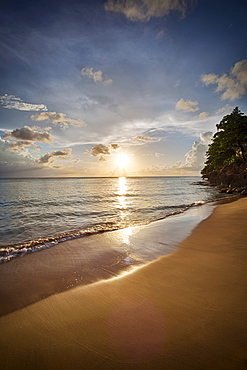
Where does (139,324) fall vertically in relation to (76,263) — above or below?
above

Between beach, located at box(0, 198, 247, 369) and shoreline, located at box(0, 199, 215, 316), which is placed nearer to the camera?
beach, located at box(0, 198, 247, 369)

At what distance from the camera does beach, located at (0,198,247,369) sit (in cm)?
195

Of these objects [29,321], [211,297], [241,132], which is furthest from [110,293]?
[241,132]

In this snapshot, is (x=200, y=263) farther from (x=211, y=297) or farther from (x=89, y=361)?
(x=89, y=361)

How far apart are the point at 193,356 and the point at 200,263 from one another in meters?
2.82

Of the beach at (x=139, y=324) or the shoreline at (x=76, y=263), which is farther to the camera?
the shoreline at (x=76, y=263)

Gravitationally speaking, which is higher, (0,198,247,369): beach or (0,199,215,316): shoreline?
(0,198,247,369): beach

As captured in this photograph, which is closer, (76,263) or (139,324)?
(139,324)

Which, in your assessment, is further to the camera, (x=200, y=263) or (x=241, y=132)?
(x=241, y=132)

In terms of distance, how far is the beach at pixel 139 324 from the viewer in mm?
1948

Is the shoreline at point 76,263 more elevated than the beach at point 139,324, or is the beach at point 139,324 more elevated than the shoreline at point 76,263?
the beach at point 139,324

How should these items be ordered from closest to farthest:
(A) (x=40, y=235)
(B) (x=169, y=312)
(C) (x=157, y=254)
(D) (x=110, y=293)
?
(B) (x=169, y=312) → (D) (x=110, y=293) → (C) (x=157, y=254) → (A) (x=40, y=235)

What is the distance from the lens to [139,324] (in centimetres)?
246

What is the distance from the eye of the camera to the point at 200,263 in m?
4.44
